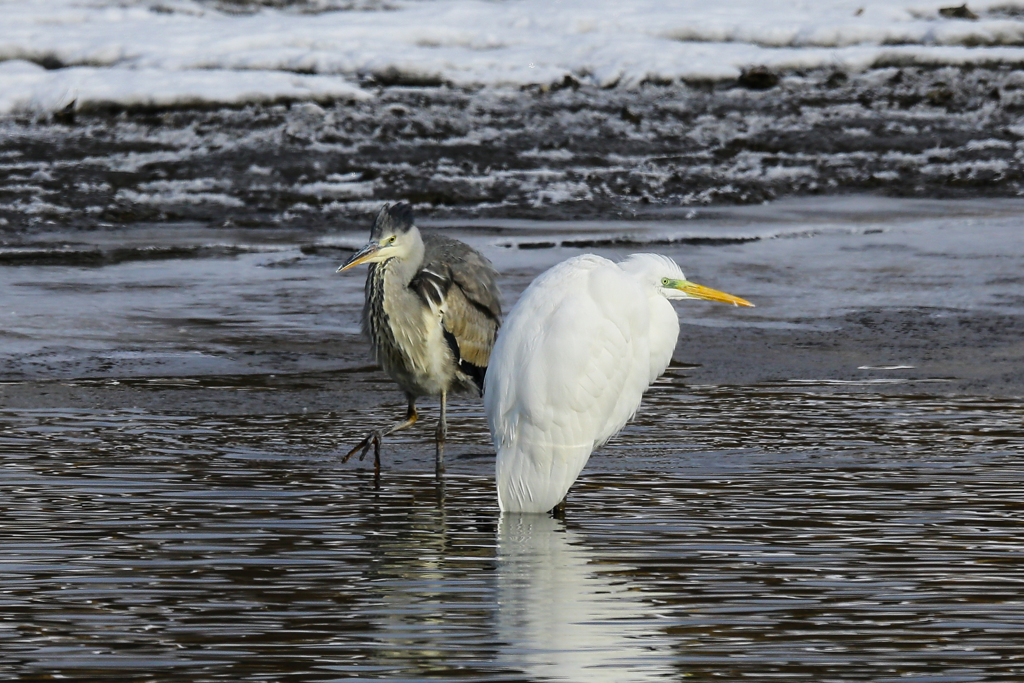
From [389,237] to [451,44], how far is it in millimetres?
14513

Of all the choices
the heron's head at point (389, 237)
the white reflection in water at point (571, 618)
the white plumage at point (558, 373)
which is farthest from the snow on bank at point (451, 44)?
the white reflection in water at point (571, 618)

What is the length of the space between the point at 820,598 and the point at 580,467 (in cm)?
165

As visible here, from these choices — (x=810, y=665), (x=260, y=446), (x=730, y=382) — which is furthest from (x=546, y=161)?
(x=810, y=665)

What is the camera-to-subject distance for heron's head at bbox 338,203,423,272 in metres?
7.63

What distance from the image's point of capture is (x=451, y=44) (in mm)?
21750

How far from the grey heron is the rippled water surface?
0.34 metres

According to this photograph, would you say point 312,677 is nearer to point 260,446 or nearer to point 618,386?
point 618,386

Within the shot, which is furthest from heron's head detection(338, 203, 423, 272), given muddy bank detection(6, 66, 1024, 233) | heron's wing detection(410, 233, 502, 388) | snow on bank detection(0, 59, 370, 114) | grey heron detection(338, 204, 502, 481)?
snow on bank detection(0, 59, 370, 114)

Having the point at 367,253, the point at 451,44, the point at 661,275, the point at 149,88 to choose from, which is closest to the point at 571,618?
the point at 661,275

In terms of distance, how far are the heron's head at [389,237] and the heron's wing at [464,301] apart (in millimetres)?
209

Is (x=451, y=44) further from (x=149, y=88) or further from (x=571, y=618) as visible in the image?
(x=571, y=618)

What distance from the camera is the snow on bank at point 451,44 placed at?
63.8 feet

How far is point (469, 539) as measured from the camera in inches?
227

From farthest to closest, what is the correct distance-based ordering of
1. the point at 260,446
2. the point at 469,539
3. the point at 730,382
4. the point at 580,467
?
1. the point at 730,382
2. the point at 260,446
3. the point at 580,467
4. the point at 469,539
